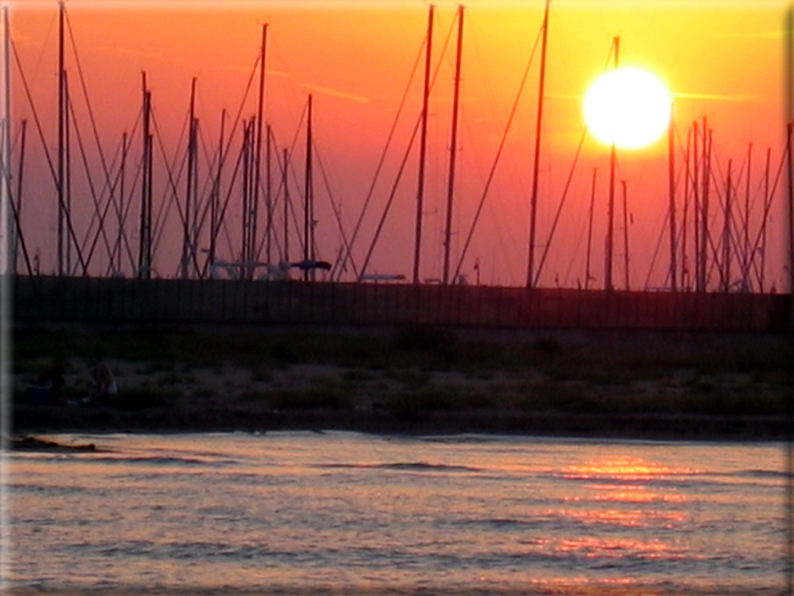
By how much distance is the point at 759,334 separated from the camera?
140 ft

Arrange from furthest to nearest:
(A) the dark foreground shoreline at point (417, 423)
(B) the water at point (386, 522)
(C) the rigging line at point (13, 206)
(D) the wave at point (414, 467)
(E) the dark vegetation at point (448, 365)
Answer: (C) the rigging line at point (13, 206), (E) the dark vegetation at point (448, 365), (A) the dark foreground shoreline at point (417, 423), (D) the wave at point (414, 467), (B) the water at point (386, 522)

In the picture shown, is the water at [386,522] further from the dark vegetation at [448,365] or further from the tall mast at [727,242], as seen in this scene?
the tall mast at [727,242]

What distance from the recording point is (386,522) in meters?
13.9

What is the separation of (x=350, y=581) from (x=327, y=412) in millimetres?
15423

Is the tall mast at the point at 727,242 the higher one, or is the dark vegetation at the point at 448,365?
the tall mast at the point at 727,242

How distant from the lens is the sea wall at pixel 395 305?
42.9 meters

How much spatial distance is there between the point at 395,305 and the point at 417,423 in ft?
58.3

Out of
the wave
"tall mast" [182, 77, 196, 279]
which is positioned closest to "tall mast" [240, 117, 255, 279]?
"tall mast" [182, 77, 196, 279]

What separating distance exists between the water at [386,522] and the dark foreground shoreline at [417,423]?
3434mm

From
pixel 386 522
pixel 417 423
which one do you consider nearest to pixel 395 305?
pixel 417 423

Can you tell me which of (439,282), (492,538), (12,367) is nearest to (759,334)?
(439,282)

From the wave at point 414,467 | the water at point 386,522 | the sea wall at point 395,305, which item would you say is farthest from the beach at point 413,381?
the wave at point 414,467

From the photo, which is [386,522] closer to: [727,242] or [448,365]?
[448,365]

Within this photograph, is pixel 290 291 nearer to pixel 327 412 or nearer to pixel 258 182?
pixel 258 182
